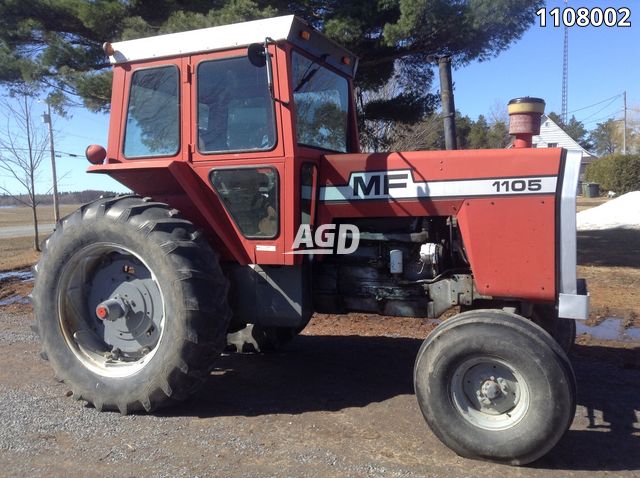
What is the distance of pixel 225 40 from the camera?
3.96 metres

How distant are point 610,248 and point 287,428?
12.1 metres

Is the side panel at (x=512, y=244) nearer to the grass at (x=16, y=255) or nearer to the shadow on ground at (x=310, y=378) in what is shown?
the shadow on ground at (x=310, y=378)

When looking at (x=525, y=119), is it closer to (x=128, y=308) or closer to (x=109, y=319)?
(x=128, y=308)

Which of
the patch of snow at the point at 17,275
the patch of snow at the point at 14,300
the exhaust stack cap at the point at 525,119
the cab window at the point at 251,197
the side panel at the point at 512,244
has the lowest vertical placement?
the patch of snow at the point at 14,300

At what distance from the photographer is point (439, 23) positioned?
29.4 feet

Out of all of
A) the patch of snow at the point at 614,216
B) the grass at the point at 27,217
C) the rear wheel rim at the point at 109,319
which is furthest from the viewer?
the grass at the point at 27,217

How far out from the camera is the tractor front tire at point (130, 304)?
3.74m

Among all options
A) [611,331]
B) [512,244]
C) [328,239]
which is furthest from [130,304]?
[611,331]

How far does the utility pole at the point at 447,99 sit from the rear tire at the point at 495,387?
5.00 ft

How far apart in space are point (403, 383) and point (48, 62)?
876cm

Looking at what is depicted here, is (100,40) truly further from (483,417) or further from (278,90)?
(483,417)

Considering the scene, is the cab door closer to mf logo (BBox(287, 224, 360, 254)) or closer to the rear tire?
mf logo (BBox(287, 224, 360, 254))

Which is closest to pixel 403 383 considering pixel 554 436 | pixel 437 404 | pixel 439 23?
pixel 437 404

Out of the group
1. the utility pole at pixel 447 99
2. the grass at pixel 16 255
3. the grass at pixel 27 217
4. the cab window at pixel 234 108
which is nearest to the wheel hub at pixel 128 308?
the cab window at pixel 234 108
